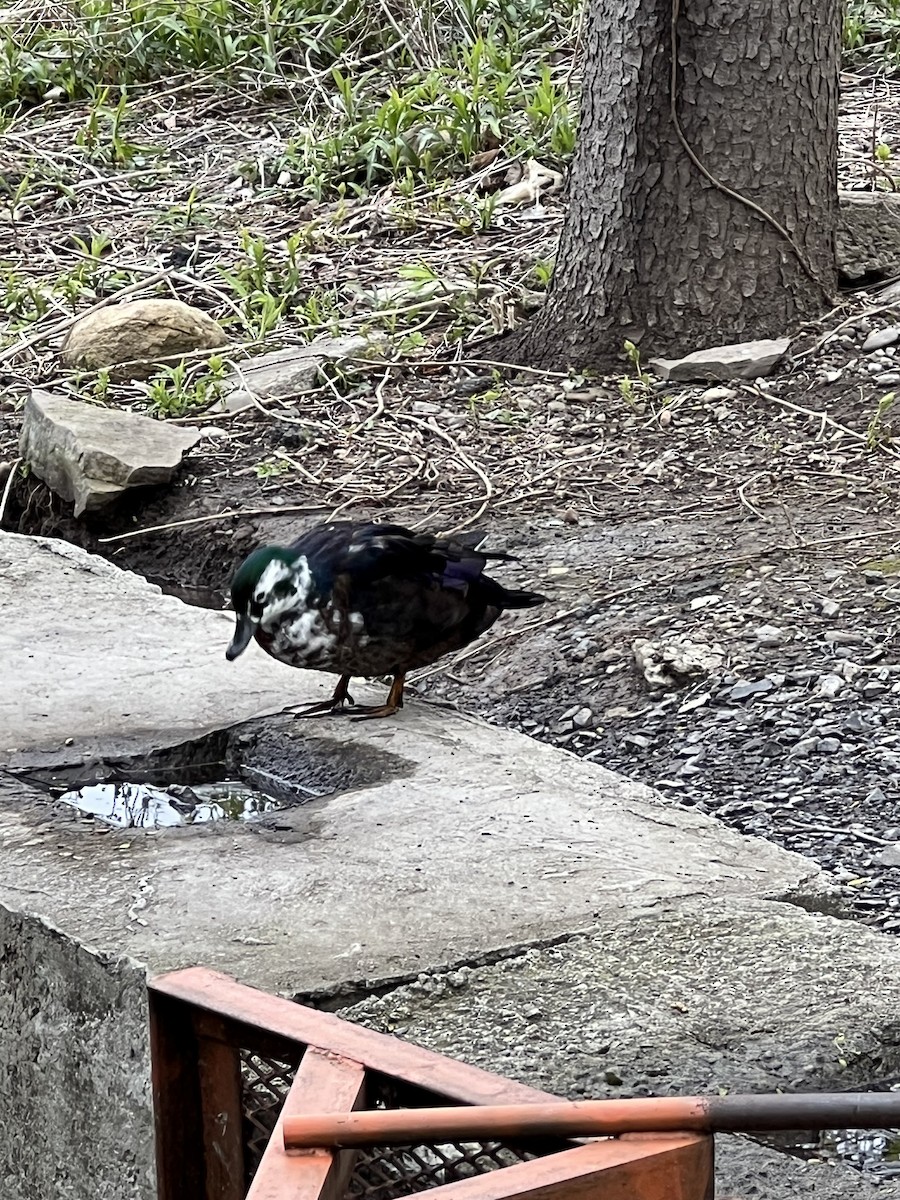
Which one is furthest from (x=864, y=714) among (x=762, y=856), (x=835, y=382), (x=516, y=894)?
(x=835, y=382)

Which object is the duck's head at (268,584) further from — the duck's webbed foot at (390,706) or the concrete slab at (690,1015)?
the concrete slab at (690,1015)

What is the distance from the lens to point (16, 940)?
273cm

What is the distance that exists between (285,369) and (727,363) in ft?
5.65

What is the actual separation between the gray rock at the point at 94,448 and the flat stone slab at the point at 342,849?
1.93 metres

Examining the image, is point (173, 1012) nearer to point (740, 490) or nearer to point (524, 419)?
point (740, 490)

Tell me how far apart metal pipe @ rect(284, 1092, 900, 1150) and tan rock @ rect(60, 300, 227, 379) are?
5.81 meters

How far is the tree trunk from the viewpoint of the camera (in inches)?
239

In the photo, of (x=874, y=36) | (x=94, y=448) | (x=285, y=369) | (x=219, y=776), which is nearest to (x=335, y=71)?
(x=874, y=36)

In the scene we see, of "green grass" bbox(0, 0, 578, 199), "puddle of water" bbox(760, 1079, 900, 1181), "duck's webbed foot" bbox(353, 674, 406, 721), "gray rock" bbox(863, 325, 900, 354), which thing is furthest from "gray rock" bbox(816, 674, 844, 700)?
"green grass" bbox(0, 0, 578, 199)

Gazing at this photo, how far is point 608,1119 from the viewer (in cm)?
130

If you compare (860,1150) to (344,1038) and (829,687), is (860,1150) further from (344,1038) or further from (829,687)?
(829,687)

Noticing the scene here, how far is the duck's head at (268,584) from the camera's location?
3594 mm

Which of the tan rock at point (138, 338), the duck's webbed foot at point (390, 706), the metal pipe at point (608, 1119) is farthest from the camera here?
the tan rock at point (138, 338)

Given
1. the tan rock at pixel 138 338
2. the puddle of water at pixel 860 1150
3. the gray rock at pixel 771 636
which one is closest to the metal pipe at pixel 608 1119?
the puddle of water at pixel 860 1150
